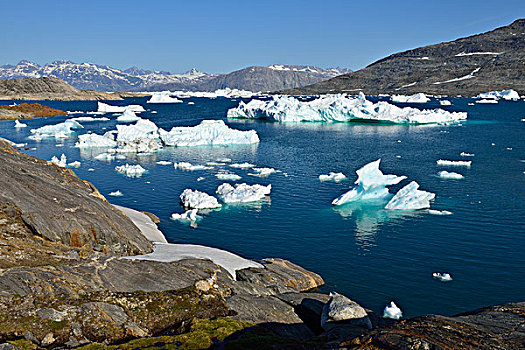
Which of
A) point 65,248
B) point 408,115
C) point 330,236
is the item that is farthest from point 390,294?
point 408,115

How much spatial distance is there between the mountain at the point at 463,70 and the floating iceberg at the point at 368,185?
139 meters

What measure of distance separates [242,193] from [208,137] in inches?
1062

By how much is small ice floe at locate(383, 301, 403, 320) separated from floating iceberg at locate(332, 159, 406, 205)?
13.2 metres

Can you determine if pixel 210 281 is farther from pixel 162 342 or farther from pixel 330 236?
pixel 330 236

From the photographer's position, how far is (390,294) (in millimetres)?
16375

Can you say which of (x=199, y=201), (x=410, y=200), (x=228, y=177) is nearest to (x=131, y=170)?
(x=228, y=177)

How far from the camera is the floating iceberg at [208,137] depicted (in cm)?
5391

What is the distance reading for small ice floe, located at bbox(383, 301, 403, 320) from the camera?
14.6 m

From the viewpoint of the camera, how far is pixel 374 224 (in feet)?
79.8

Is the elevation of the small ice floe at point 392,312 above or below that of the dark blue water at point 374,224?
below

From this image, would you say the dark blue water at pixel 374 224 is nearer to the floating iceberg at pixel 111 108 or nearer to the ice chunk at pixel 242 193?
the ice chunk at pixel 242 193

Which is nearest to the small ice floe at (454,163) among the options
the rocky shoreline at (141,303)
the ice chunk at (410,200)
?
the ice chunk at (410,200)

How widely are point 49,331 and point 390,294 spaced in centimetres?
1221

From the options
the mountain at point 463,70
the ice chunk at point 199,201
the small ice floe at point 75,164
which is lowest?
the ice chunk at point 199,201
